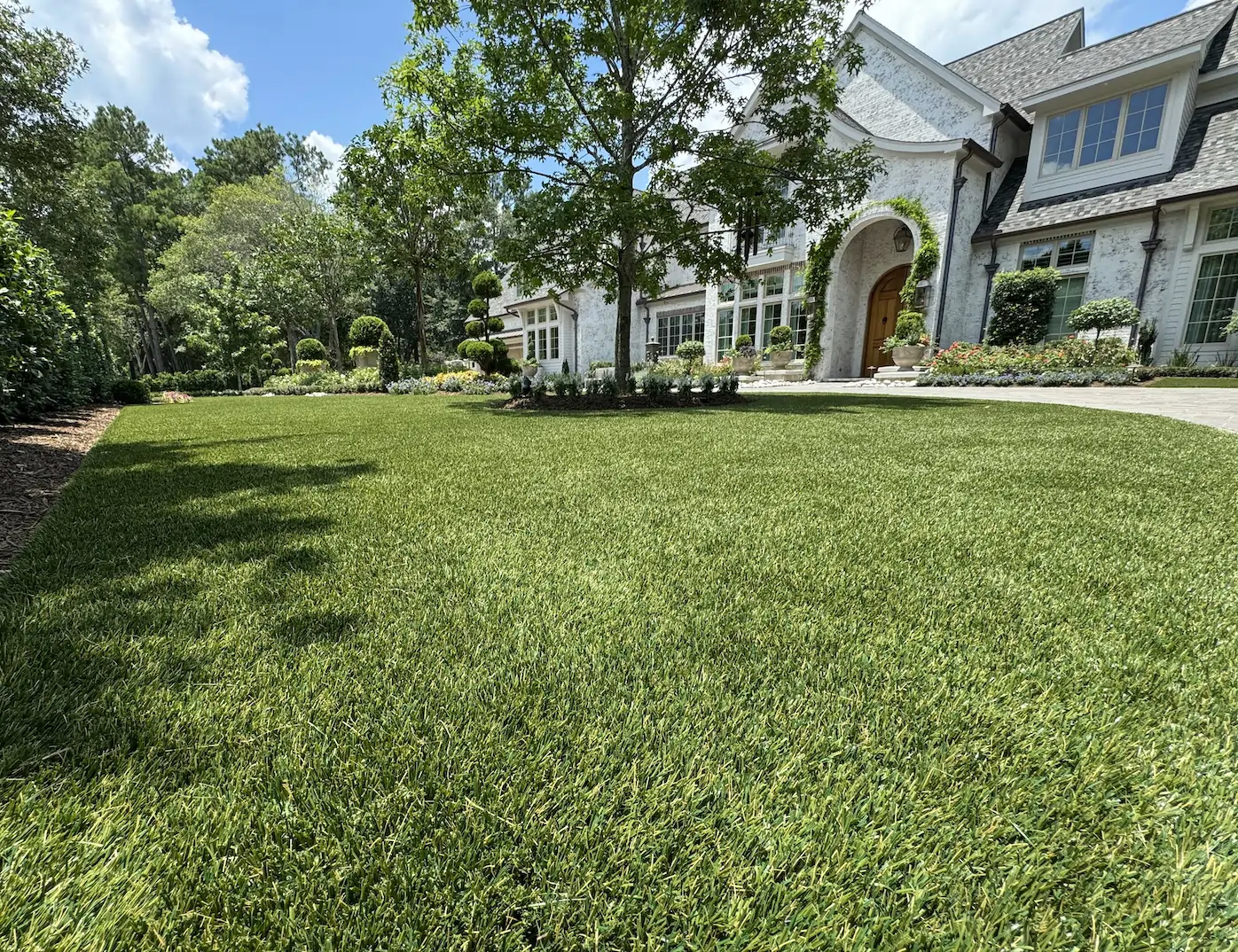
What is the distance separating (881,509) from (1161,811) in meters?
1.90

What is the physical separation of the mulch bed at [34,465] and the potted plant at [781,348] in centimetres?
1518

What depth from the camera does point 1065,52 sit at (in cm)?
1432

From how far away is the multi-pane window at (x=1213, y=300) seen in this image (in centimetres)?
1037

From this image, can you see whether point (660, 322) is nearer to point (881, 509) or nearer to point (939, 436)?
point (939, 436)

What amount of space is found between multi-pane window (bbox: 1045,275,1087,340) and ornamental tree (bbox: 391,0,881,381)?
7245mm

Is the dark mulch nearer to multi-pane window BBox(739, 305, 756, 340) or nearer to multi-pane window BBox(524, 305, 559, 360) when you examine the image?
multi-pane window BBox(739, 305, 756, 340)

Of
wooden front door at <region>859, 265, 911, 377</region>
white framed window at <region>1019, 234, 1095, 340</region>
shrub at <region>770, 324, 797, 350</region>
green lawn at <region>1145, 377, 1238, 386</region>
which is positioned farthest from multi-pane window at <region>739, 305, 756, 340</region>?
green lawn at <region>1145, 377, 1238, 386</region>

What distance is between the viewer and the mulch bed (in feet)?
8.24

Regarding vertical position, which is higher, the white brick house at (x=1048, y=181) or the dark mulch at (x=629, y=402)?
the white brick house at (x=1048, y=181)

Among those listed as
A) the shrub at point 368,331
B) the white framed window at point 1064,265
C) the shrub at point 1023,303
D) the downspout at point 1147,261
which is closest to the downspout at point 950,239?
the shrub at point 1023,303

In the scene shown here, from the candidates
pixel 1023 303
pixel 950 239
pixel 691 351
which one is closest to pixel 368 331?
pixel 691 351

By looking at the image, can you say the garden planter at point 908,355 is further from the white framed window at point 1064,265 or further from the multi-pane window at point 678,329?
the multi-pane window at point 678,329

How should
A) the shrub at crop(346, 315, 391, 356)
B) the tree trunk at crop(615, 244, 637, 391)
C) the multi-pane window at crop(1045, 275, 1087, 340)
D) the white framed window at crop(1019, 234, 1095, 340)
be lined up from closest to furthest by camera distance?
the tree trunk at crop(615, 244, 637, 391) < the white framed window at crop(1019, 234, 1095, 340) < the multi-pane window at crop(1045, 275, 1087, 340) < the shrub at crop(346, 315, 391, 356)

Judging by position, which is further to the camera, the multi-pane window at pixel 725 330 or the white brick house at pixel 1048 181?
the multi-pane window at pixel 725 330
